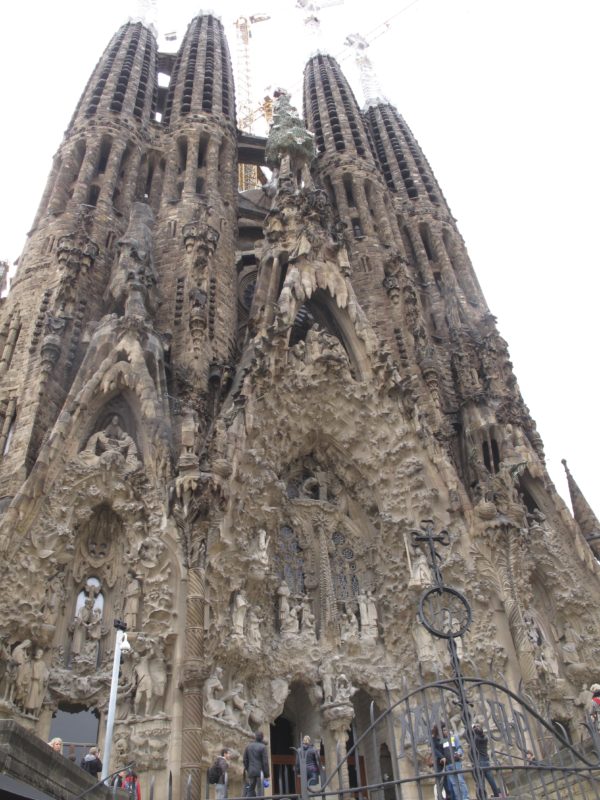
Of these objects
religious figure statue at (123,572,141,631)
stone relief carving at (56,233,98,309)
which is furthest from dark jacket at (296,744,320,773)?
stone relief carving at (56,233,98,309)

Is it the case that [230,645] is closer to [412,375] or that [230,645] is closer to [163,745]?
[163,745]

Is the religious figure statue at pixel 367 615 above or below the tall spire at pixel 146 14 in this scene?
below

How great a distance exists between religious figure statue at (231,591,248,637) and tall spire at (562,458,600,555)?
10088mm

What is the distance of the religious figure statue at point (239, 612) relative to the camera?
41.4 feet

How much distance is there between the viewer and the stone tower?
1189 centimetres

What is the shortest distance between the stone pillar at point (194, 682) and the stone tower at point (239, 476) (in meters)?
0.03

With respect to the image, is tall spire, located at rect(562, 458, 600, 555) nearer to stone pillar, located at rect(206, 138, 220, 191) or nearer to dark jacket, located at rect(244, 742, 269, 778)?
dark jacket, located at rect(244, 742, 269, 778)

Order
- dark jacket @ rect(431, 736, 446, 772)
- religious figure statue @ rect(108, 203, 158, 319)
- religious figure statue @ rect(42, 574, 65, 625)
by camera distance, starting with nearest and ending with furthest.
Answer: dark jacket @ rect(431, 736, 446, 772) < religious figure statue @ rect(42, 574, 65, 625) < religious figure statue @ rect(108, 203, 158, 319)

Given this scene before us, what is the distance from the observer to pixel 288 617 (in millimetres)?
14547

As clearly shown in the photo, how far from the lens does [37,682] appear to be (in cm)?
1124

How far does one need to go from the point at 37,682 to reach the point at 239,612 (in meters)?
3.53

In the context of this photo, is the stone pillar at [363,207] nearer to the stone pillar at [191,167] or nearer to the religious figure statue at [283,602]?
the stone pillar at [191,167]

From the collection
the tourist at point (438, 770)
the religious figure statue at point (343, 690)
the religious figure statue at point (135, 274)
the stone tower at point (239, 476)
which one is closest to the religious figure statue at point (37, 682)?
the stone tower at point (239, 476)

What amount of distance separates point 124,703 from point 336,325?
35.4 feet
